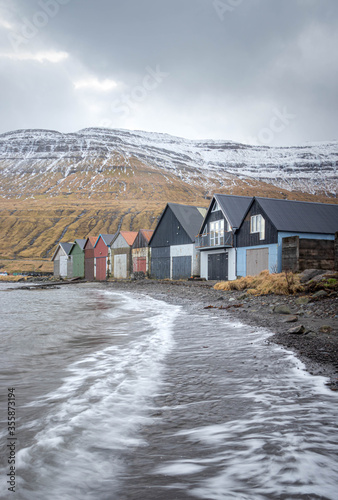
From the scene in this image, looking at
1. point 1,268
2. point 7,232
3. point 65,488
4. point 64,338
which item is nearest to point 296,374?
point 65,488

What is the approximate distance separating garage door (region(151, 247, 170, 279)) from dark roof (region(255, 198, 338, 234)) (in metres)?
13.4

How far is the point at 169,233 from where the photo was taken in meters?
37.2

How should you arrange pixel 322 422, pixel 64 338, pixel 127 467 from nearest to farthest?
1. pixel 127 467
2. pixel 322 422
3. pixel 64 338

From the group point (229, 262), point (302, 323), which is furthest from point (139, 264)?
point (302, 323)

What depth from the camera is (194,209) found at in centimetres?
3869

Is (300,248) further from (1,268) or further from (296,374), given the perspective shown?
(1,268)

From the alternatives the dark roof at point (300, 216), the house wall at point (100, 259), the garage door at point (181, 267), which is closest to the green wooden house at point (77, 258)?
the house wall at point (100, 259)

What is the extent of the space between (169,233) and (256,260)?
1282 centimetres

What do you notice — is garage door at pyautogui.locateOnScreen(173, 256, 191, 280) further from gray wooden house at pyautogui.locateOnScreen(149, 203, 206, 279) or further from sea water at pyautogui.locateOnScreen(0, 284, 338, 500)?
sea water at pyautogui.locateOnScreen(0, 284, 338, 500)

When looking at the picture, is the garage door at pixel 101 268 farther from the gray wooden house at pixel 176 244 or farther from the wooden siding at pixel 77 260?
the gray wooden house at pixel 176 244

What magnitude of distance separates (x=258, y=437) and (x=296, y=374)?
1.97 metres

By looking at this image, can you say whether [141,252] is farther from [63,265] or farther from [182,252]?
[63,265]

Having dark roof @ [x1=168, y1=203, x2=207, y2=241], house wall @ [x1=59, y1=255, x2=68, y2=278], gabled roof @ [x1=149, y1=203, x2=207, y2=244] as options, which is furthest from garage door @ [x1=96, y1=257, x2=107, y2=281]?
dark roof @ [x1=168, y1=203, x2=207, y2=241]

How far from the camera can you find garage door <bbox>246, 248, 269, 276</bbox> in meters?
25.3
